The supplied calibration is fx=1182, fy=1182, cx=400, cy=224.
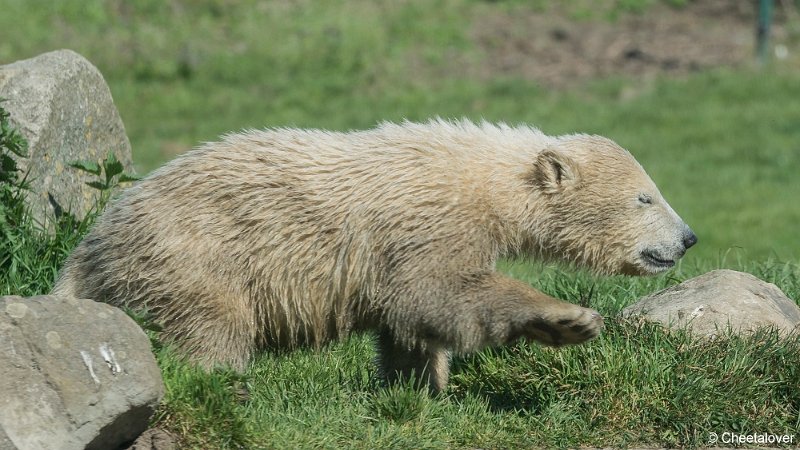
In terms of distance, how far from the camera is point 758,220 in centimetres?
1379

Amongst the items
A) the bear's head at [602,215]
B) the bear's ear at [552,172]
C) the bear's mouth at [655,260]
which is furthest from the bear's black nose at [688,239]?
the bear's ear at [552,172]

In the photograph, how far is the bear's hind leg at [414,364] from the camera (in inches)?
264

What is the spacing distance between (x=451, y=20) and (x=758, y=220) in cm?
824

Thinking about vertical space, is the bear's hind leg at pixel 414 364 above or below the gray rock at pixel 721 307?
below

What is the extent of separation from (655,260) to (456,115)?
33.2 ft

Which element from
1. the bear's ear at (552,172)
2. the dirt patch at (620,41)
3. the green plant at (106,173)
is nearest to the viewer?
the bear's ear at (552,172)

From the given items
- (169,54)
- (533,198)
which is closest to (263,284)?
(533,198)

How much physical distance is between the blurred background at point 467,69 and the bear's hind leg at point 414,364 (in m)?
8.55

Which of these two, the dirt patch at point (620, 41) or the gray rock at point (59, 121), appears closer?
the gray rock at point (59, 121)

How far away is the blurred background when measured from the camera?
1648 cm

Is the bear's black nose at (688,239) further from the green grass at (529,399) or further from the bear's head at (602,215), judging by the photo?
the green grass at (529,399)

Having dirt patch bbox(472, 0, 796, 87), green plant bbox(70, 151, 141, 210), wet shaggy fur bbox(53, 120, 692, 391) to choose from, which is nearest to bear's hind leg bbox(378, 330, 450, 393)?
wet shaggy fur bbox(53, 120, 692, 391)

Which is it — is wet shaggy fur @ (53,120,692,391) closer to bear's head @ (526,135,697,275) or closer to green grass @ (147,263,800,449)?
bear's head @ (526,135,697,275)

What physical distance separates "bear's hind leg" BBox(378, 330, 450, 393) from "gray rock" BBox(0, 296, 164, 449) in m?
1.74
